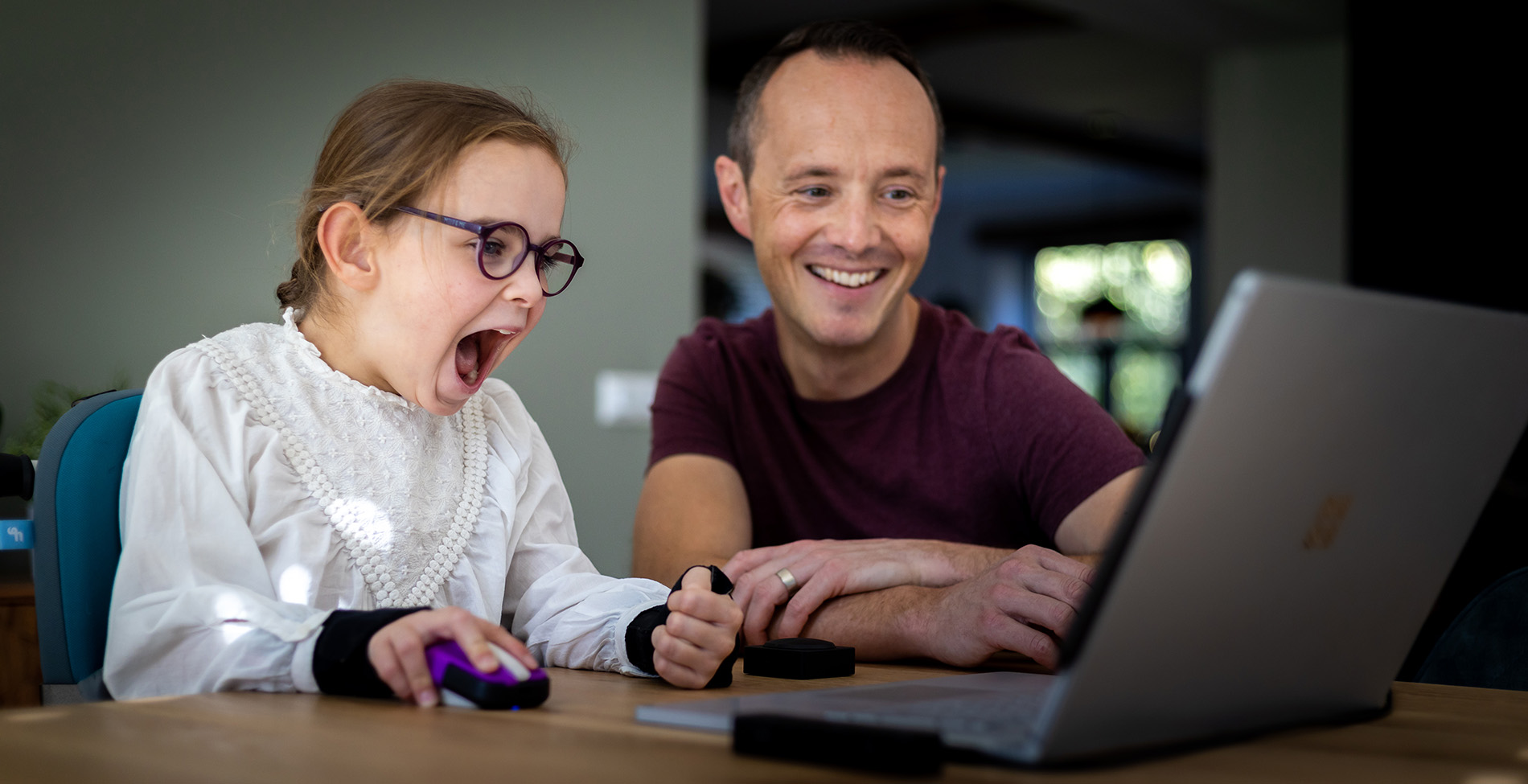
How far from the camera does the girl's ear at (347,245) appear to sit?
1217mm

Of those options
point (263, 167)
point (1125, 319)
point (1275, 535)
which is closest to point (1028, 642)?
point (1275, 535)

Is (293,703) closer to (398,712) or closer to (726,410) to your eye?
(398,712)

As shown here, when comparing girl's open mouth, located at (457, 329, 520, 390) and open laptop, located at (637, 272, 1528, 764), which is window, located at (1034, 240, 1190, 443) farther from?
open laptop, located at (637, 272, 1528, 764)

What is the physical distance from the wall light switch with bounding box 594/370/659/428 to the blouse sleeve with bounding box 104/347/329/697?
2.13 meters

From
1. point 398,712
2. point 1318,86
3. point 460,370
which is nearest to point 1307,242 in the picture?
point 1318,86

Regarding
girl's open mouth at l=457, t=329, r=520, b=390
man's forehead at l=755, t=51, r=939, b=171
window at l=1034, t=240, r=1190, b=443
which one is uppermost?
man's forehead at l=755, t=51, r=939, b=171

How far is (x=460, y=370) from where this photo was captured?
1298 millimetres

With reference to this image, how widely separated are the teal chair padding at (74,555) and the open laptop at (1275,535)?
541 millimetres

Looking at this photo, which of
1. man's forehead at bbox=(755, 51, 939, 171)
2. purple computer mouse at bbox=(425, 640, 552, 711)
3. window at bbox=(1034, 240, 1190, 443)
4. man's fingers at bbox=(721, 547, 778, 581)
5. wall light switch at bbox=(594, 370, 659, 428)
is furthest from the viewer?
window at bbox=(1034, 240, 1190, 443)

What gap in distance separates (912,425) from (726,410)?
0.28 m

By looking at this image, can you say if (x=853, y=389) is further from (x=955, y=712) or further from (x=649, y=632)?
(x=955, y=712)

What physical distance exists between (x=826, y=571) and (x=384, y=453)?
0.49 metres

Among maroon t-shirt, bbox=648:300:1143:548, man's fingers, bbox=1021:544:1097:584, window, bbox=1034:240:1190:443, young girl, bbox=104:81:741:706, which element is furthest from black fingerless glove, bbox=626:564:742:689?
window, bbox=1034:240:1190:443

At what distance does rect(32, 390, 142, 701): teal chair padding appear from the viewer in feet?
3.35
